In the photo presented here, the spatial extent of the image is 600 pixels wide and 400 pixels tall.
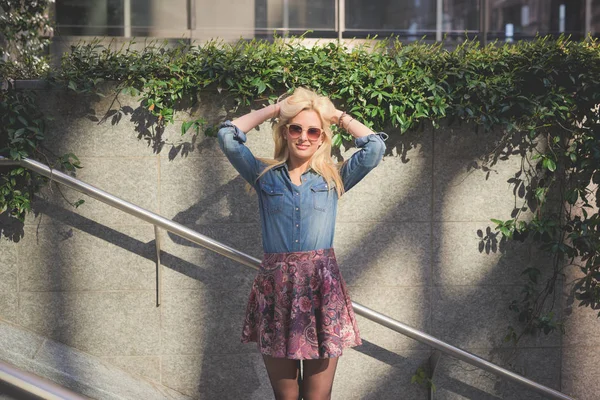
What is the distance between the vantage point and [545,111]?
152 inches

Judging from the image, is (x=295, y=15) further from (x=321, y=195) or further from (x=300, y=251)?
(x=300, y=251)

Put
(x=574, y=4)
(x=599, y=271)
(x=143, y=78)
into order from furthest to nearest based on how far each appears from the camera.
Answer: (x=574, y=4) → (x=599, y=271) → (x=143, y=78)

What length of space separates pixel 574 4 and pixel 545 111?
3580 mm

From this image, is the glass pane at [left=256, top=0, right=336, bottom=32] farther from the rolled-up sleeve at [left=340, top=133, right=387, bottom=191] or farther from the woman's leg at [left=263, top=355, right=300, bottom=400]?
the woman's leg at [left=263, top=355, right=300, bottom=400]

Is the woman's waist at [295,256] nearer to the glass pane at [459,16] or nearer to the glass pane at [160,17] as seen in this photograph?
the glass pane at [160,17]

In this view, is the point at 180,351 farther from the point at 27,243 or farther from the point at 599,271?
the point at 599,271

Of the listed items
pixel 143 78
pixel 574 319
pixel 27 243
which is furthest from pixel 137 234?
pixel 574 319

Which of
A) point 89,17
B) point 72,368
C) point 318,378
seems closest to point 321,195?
point 318,378

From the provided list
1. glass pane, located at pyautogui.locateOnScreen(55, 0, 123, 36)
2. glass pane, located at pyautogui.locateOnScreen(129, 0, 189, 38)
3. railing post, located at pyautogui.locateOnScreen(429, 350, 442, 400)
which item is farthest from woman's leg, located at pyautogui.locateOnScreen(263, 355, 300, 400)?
glass pane, located at pyautogui.locateOnScreen(55, 0, 123, 36)

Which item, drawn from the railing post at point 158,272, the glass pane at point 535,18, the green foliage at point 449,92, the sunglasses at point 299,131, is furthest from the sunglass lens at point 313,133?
the glass pane at point 535,18

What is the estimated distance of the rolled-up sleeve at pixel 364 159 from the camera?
109 inches

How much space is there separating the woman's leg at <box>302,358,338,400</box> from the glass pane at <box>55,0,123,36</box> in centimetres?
457

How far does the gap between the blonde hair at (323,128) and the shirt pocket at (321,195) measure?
0.08 ft

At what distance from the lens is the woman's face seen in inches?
106
